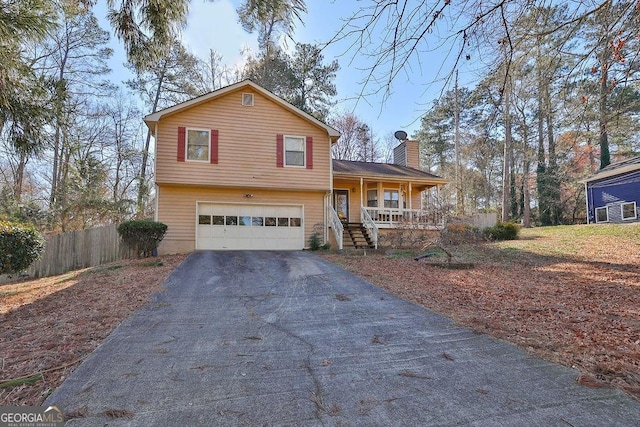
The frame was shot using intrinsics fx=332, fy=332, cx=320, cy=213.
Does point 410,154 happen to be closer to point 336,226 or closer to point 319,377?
point 336,226

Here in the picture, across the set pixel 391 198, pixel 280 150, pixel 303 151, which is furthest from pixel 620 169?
pixel 280 150

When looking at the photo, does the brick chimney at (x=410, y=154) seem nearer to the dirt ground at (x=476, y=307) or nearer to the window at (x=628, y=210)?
the dirt ground at (x=476, y=307)

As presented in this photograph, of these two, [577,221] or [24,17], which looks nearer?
[24,17]

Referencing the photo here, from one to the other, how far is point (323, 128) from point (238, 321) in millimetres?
10082

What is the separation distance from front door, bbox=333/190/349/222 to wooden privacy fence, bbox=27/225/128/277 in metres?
8.99

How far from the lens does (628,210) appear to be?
53.4 ft

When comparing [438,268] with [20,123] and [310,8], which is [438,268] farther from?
[20,123]

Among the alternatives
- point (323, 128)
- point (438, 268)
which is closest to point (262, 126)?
point (323, 128)

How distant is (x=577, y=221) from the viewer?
74.5 feet

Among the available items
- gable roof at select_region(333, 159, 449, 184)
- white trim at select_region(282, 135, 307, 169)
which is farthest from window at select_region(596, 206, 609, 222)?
white trim at select_region(282, 135, 307, 169)

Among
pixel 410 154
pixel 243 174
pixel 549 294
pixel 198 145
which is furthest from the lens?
pixel 410 154

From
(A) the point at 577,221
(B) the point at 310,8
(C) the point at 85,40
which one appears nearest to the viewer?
(B) the point at 310,8

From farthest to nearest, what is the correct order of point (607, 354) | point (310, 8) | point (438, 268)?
point (438, 268), point (310, 8), point (607, 354)

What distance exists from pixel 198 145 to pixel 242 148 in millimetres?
1548
